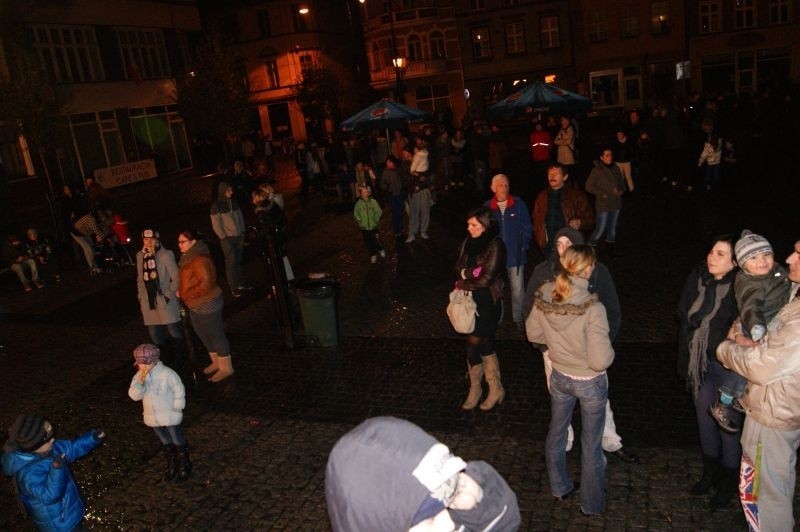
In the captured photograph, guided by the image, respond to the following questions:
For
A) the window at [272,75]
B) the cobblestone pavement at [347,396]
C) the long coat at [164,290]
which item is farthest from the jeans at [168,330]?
the window at [272,75]

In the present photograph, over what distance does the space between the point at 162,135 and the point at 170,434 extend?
23.8 m

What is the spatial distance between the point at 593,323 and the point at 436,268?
24.3ft

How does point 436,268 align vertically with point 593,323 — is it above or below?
below

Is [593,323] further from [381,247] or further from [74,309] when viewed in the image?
[74,309]

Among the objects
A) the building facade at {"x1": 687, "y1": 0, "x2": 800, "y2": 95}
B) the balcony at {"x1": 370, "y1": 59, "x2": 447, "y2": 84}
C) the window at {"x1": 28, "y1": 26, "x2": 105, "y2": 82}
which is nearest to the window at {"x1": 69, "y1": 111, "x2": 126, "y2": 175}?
the window at {"x1": 28, "y1": 26, "x2": 105, "y2": 82}

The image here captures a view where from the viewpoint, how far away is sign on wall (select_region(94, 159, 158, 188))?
73.3ft

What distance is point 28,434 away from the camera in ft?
14.2

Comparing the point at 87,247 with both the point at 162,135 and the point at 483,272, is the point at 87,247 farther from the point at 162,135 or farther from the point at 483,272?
the point at 162,135

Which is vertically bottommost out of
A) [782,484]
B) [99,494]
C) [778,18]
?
[99,494]

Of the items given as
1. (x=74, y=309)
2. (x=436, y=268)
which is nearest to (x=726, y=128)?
(x=436, y=268)

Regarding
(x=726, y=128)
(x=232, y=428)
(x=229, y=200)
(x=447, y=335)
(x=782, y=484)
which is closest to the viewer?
(x=782, y=484)

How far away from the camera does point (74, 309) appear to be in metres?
12.1

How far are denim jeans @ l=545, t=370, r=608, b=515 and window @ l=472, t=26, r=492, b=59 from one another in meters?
41.5

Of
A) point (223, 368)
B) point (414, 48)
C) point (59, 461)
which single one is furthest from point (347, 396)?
point (414, 48)
